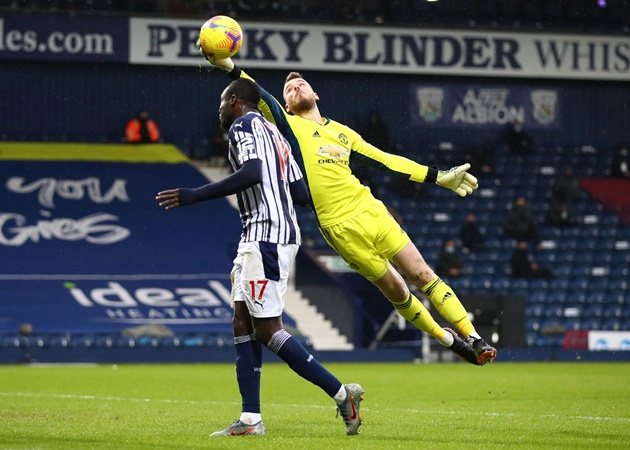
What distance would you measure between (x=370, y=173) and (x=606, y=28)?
6.40 meters

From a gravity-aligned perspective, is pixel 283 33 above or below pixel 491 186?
above

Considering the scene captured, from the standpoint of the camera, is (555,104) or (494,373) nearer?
(494,373)

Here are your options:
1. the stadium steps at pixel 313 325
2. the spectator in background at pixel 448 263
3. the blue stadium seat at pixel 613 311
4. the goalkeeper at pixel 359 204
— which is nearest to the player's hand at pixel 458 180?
the goalkeeper at pixel 359 204

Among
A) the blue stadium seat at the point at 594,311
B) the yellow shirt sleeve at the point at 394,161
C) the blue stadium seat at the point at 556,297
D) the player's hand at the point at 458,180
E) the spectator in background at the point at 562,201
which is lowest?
the blue stadium seat at the point at 594,311

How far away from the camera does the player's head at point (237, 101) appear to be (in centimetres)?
733

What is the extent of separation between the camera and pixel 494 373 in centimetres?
1673

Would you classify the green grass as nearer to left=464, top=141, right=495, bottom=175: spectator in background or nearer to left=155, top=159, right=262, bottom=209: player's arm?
left=155, top=159, right=262, bottom=209: player's arm

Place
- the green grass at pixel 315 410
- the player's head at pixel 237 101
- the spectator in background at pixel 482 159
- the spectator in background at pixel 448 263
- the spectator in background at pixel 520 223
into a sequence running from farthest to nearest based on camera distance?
the spectator in background at pixel 482 159, the spectator in background at pixel 520 223, the spectator in background at pixel 448 263, the player's head at pixel 237 101, the green grass at pixel 315 410

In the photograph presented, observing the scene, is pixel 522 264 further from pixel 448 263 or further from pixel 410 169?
pixel 410 169

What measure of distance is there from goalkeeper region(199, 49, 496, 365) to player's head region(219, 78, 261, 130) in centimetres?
82

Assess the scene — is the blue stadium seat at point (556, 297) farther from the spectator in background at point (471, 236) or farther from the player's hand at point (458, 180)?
the player's hand at point (458, 180)

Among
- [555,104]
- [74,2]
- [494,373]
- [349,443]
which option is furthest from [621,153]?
[349,443]

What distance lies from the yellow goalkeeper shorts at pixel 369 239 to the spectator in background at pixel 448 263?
44.8 ft

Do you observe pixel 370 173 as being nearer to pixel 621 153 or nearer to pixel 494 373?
pixel 621 153
